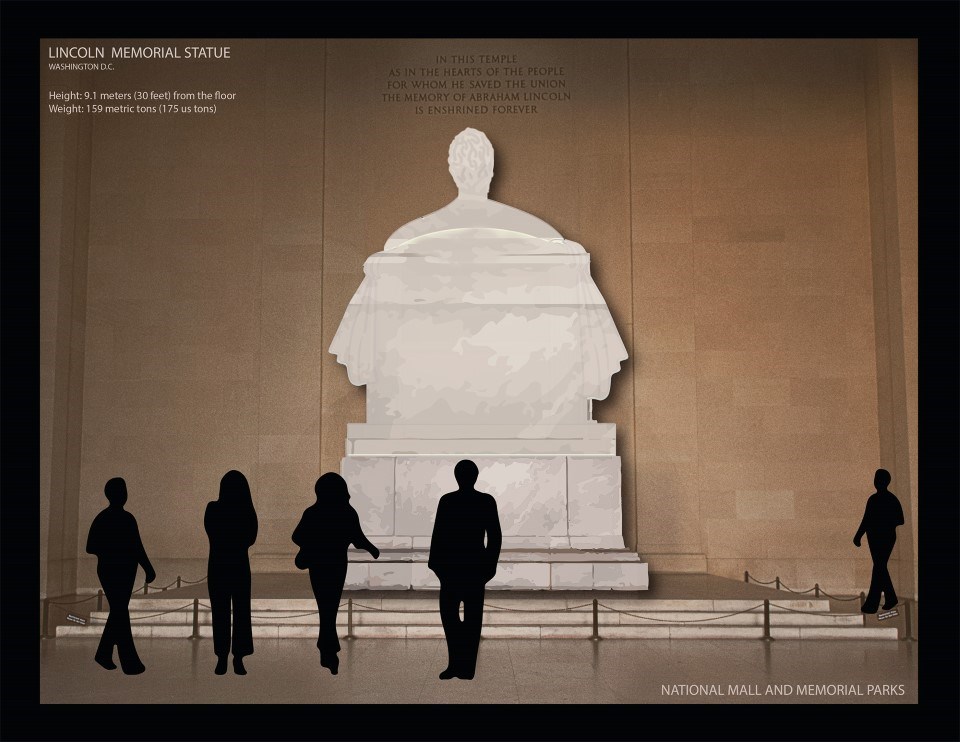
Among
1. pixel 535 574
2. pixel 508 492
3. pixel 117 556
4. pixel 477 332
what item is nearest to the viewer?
pixel 117 556

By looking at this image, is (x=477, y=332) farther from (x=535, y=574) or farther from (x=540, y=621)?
(x=540, y=621)

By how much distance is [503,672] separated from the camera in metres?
6.61

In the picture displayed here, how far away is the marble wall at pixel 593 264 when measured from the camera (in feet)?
36.6

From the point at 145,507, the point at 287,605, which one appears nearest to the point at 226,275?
the point at 145,507

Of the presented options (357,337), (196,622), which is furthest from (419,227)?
(196,622)

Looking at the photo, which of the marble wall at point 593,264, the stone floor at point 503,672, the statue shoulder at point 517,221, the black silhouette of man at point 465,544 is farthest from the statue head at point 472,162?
the black silhouette of man at point 465,544

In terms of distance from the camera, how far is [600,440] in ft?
32.6

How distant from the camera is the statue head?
10898 millimetres

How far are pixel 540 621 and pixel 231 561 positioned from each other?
2.89 m

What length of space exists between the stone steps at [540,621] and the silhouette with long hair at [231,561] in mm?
1543

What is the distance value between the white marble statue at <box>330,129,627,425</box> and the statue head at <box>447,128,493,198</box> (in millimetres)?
16

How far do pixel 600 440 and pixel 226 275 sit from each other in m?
4.94
